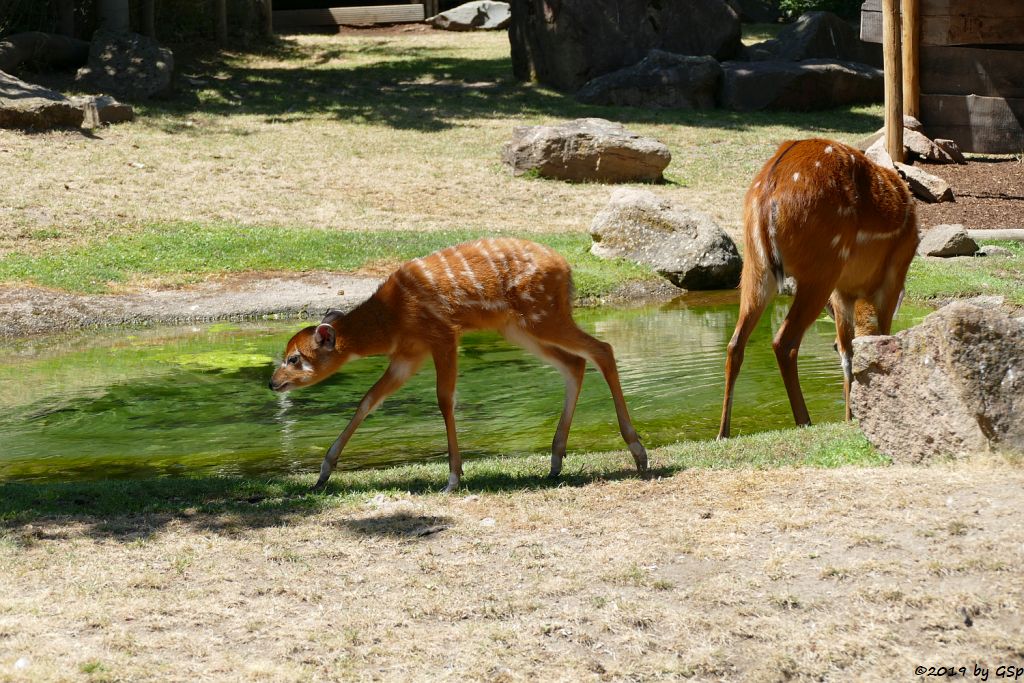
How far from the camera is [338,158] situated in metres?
18.6

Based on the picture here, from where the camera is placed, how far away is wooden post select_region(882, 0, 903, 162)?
15.3 meters

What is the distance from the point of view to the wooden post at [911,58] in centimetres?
1671

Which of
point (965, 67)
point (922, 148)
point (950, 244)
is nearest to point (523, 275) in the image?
point (950, 244)

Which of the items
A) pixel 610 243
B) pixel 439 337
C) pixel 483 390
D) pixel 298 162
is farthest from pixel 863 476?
pixel 298 162

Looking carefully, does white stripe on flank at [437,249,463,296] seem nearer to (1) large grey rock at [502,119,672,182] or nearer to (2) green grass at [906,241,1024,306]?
(2) green grass at [906,241,1024,306]

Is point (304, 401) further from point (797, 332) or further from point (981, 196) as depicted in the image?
point (981, 196)

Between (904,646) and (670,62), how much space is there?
790 inches

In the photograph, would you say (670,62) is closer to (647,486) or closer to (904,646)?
A: (647,486)

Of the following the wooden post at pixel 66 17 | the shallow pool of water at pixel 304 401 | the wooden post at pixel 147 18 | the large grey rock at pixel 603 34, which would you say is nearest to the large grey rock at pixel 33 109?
the wooden post at pixel 66 17

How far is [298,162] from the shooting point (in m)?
18.2

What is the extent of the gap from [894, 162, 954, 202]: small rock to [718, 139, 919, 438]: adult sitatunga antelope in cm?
804

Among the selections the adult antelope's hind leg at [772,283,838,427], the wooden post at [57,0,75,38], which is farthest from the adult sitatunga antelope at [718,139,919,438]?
the wooden post at [57,0,75,38]

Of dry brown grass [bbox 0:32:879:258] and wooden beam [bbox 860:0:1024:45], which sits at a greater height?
wooden beam [bbox 860:0:1024:45]

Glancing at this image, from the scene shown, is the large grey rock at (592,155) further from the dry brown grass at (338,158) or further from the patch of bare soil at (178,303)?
the patch of bare soil at (178,303)
